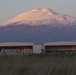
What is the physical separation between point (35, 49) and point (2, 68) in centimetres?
9336

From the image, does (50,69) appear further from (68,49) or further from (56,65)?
(68,49)

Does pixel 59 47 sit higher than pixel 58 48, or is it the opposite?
pixel 59 47

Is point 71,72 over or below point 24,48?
over

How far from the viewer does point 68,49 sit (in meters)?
111

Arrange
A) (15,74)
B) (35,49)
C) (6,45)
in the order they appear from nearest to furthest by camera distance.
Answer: (15,74) < (35,49) < (6,45)

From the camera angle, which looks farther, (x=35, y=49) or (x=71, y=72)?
(x=35, y=49)

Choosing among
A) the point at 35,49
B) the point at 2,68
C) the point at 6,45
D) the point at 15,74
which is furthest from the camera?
the point at 6,45

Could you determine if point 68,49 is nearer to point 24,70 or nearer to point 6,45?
point 6,45

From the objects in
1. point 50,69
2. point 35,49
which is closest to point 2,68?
point 50,69

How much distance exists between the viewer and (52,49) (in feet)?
368

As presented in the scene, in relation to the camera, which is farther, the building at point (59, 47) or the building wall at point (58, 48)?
the building at point (59, 47)

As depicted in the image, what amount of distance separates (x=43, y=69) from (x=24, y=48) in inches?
3944

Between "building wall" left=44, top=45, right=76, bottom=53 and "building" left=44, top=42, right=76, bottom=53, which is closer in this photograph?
"building wall" left=44, top=45, right=76, bottom=53

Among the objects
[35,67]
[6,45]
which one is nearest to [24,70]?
[35,67]
